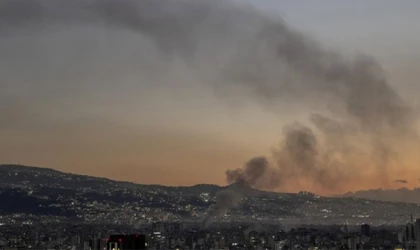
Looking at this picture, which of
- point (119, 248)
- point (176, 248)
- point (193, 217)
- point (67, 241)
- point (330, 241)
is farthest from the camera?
point (193, 217)

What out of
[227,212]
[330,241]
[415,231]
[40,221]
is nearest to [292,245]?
[330,241]

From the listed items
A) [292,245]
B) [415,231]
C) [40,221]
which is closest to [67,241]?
[292,245]

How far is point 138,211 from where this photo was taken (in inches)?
7805

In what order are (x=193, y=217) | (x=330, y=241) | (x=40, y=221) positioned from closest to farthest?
(x=330, y=241)
(x=40, y=221)
(x=193, y=217)

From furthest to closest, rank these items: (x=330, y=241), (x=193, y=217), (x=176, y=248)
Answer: (x=193, y=217), (x=330, y=241), (x=176, y=248)

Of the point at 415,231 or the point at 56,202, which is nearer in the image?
the point at 415,231

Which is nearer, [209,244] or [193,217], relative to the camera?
[209,244]

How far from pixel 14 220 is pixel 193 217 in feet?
137

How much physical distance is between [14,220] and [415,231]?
10000 centimetres

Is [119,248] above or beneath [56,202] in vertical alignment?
beneath

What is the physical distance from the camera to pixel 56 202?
653ft

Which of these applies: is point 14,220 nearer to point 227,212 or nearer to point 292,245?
point 227,212

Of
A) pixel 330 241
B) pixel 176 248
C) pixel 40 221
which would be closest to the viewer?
pixel 176 248

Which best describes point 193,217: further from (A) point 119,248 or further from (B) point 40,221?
(A) point 119,248
